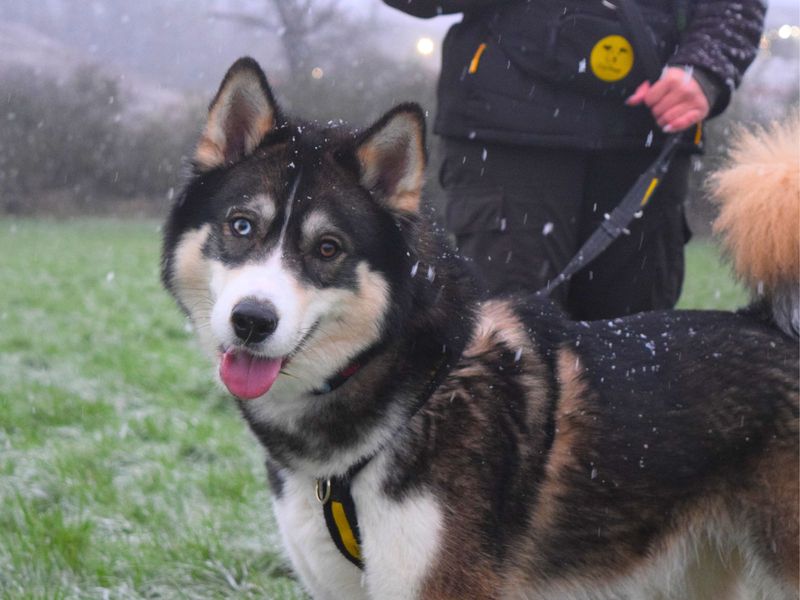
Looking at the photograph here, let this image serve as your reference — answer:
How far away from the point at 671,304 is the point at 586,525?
1.22 meters

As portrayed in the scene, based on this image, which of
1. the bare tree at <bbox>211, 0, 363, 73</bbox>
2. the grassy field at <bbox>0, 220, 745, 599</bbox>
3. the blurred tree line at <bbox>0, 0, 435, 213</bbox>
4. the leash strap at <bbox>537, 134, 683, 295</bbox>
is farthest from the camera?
the bare tree at <bbox>211, 0, 363, 73</bbox>

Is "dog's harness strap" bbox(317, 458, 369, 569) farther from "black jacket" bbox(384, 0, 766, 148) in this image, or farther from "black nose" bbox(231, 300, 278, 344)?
"black jacket" bbox(384, 0, 766, 148)

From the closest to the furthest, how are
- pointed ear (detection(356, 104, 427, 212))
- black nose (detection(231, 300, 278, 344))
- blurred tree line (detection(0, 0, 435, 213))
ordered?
black nose (detection(231, 300, 278, 344))
pointed ear (detection(356, 104, 427, 212))
blurred tree line (detection(0, 0, 435, 213))

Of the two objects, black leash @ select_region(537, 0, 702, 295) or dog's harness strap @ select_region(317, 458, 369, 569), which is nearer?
dog's harness strap @ select_region(317, 458, 369, 569)

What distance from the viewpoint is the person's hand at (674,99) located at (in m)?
2.93

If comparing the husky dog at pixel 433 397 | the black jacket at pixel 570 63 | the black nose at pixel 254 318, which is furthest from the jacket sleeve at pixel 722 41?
the black nose at pixel 254 318

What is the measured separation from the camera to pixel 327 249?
223cm

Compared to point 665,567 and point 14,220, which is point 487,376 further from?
point 14,220

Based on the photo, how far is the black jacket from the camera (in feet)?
9.90

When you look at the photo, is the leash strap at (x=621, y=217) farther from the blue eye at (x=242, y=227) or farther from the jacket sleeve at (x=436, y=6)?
the blue eye at (x=242, y=227)

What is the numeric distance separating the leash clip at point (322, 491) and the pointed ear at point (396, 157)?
0.69m

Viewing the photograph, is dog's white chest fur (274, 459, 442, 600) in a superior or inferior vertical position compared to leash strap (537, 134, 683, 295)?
inferior

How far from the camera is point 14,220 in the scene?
21.5 m

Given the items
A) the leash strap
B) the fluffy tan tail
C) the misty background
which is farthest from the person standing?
the misty background
